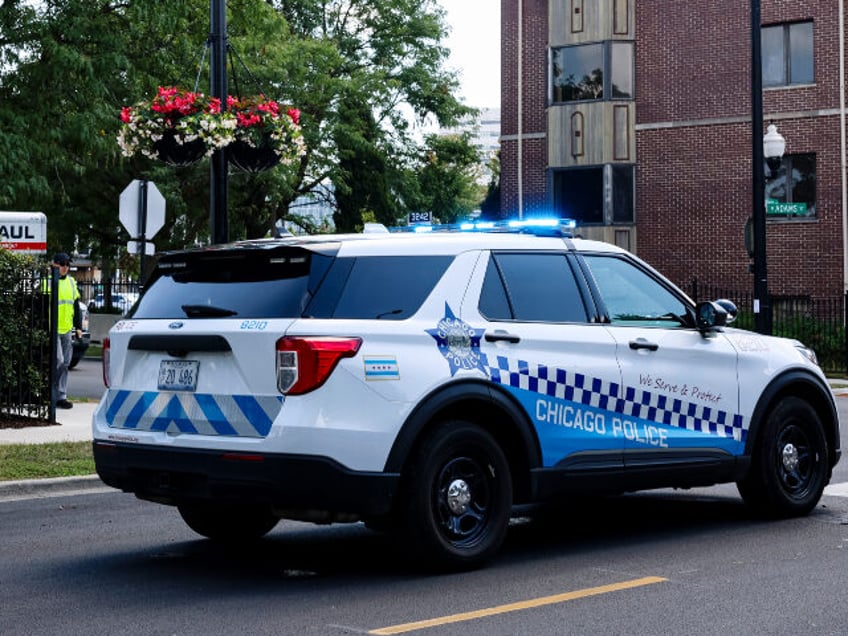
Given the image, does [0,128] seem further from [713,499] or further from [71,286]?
[713,499]

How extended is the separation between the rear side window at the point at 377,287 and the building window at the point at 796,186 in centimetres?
2441

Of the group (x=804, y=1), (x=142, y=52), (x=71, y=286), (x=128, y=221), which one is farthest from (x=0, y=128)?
(x=804, y=1)

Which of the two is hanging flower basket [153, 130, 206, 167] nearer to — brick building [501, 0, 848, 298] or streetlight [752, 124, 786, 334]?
streetlight [752, 124, 786, 334]

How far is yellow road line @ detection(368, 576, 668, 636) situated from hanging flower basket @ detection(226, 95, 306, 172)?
280 inches

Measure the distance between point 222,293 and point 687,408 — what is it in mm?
3070

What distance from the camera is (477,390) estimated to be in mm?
7078

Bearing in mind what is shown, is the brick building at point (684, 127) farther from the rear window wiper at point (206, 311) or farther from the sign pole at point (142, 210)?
the rear window wiper at point (206, 311)

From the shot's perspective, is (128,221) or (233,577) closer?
(233,577)

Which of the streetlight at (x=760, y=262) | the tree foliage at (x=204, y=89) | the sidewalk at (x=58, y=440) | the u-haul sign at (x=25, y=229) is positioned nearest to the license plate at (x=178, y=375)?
the sidewalk at (x=58, y=440)

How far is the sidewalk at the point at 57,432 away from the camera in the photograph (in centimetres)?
1341

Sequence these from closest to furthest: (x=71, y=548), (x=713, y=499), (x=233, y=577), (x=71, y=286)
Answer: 1. (x=233, y=577)
2. (x=71, y=548)
3. (x=713, y=499)
4. (x=71, y=286)

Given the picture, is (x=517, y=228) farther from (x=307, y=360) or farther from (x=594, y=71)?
(x=594, y=71)

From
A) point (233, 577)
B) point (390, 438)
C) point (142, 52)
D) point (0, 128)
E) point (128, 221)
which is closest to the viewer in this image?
point (390, 438)

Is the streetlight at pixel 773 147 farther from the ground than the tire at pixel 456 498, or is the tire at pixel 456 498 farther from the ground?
the streetlight at pixel 773 147
